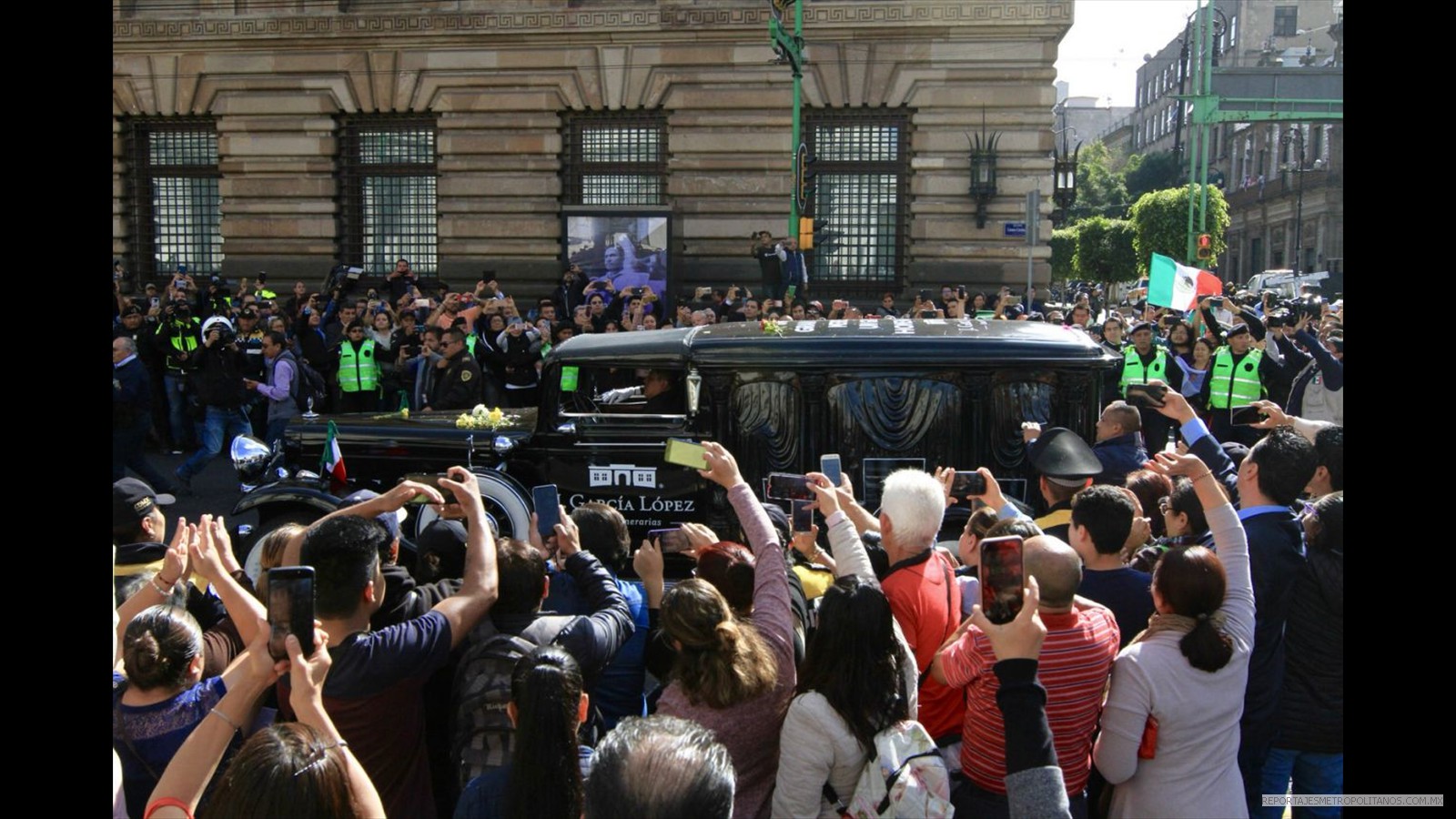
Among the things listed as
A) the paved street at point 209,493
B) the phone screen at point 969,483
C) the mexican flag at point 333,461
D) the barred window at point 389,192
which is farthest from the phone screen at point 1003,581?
the barred window at point 389,192

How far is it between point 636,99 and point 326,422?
14694 mm

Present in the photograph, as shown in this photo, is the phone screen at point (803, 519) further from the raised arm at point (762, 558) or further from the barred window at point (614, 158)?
the barred window at point (614, 158)

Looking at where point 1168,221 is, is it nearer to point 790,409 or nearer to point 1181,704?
point 790,409

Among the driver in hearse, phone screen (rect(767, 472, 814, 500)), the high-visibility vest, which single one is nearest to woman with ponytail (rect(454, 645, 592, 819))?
phone screen (rect(767, 472, 814, 500))

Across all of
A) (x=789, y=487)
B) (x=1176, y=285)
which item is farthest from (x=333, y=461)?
(x=1176, y=285)

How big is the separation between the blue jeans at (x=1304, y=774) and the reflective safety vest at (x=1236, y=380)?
321 inches

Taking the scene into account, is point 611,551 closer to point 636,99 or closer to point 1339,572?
point 1339,572

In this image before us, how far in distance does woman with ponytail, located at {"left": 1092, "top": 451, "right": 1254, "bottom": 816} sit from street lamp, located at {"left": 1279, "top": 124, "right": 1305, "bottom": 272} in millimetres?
61571

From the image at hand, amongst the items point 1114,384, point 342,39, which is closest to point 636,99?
point 342,39

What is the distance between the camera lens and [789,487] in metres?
5.39

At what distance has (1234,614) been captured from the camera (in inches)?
160

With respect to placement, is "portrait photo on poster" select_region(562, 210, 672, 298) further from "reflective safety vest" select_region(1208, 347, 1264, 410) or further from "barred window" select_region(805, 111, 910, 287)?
"reflective safety vest" select_region(1208, 347, 1264, 410)

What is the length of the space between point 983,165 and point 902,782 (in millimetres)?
19966
